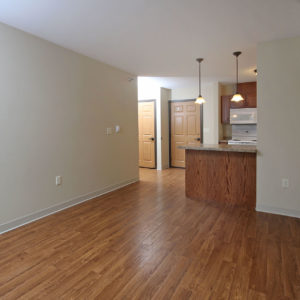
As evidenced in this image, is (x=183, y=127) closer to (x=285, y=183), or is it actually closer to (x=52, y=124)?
(x=285, y=183)

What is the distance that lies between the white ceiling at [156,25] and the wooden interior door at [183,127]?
106 inches

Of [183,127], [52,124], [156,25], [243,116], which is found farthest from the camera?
[183,127]

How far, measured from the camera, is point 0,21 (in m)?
2.59

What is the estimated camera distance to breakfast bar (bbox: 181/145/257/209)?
3502mm

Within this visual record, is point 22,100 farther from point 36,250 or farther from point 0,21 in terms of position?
point 36,250

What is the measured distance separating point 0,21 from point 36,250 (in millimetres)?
2572

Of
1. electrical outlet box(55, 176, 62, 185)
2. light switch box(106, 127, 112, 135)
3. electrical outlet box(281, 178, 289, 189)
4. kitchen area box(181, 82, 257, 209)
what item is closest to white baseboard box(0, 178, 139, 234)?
electrical outlet box(55, 176, 62, 185)

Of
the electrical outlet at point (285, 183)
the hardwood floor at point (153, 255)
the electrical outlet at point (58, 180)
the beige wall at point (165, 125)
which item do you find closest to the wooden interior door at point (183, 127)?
the beige wall at point (165, 125)

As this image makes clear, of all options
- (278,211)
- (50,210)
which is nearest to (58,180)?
(50,210)

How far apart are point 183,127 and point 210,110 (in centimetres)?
96

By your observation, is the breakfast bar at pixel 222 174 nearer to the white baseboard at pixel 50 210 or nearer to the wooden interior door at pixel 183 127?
the white baseboard at pixel 50 210

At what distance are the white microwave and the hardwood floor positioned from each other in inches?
120

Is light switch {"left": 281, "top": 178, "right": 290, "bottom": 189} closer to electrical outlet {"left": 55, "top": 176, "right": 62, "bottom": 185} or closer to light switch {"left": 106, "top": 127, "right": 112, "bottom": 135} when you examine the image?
light switch {"left": 106, "top": 127, "right": 112, "bottom": 135}

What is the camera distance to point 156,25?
8.84 ft
